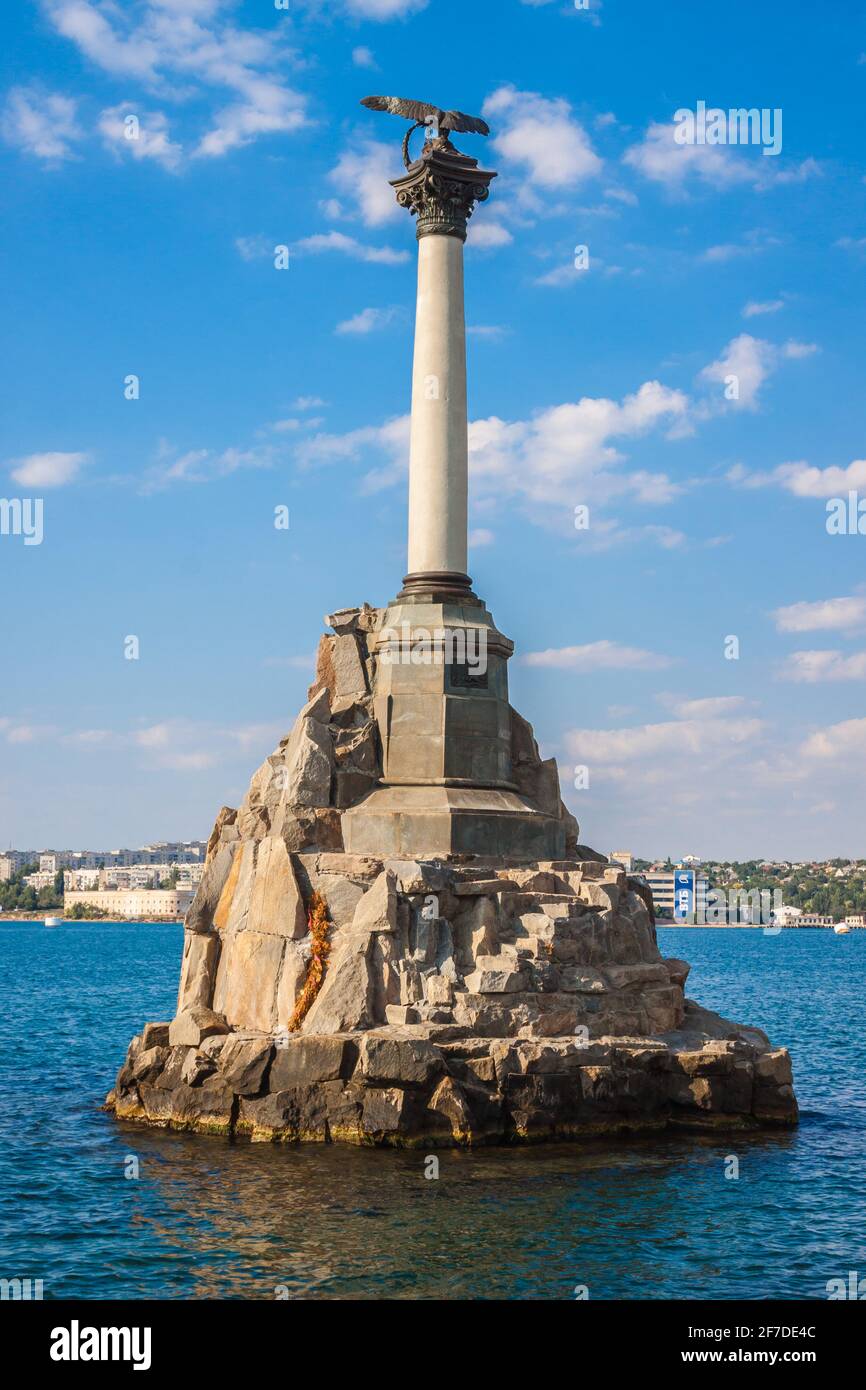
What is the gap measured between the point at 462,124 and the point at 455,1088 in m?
19.3

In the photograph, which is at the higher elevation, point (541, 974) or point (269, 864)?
point (269, 864)

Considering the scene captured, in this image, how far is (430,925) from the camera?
24.5 metres

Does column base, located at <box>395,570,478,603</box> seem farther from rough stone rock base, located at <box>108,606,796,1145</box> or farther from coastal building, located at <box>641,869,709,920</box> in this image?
coastal building, located at <box>641,869,709,920</box>

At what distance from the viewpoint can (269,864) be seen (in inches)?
1040

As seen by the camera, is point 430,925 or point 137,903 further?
point 137,903

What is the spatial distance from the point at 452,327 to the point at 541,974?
12.8 metres

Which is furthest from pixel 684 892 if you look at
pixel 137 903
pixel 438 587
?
pixel 438 587

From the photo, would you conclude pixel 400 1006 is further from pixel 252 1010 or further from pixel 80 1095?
pixel 80 1095

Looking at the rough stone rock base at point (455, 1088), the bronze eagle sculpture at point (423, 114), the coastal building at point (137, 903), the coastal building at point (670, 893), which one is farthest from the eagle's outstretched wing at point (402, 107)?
the coastal building at point (137, 903)

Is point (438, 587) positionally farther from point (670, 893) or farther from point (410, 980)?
point (670, 893)

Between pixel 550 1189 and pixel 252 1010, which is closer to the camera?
pixel 550 1189

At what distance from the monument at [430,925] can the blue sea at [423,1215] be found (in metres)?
0.87

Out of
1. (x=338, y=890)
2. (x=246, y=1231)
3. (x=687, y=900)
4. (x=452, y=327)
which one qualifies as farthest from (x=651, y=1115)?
(x=687, y=900)

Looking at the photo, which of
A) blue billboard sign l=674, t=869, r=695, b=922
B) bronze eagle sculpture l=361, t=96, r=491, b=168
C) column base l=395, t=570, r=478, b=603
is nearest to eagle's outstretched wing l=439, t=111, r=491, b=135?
bronze eagle sculpture l=361, t=96, r=491, b=168
